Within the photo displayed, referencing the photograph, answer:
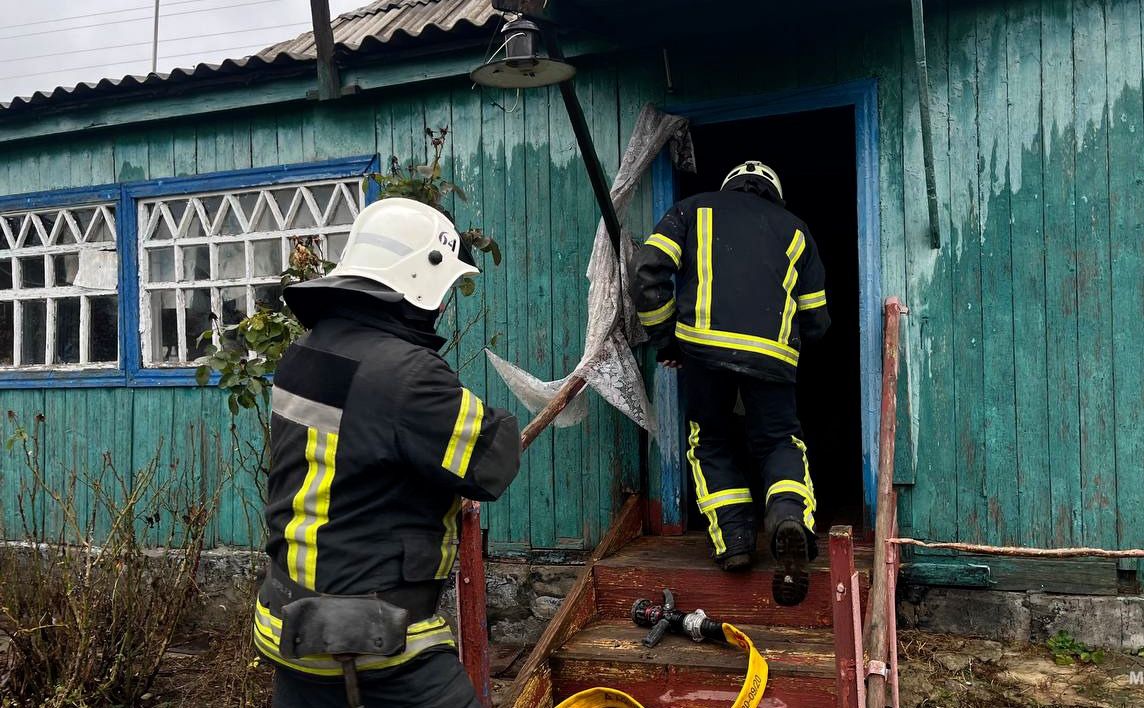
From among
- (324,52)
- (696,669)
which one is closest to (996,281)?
(696,669)

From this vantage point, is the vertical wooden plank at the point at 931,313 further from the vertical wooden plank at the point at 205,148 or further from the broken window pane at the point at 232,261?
the vertical wooden plank at the point at 205,148

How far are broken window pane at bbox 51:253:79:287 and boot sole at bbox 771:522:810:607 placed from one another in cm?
549

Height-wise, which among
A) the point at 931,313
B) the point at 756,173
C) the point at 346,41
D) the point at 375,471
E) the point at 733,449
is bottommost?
the point at 733,449

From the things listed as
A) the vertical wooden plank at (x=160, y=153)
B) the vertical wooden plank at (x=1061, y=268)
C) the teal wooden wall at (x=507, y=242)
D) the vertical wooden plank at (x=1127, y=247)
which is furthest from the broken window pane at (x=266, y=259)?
the vertical wooden plank at (x=1127, y=247)

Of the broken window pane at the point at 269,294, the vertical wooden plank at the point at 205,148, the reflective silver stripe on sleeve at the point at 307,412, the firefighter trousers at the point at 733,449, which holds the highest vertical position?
the vertical wooden plank at the point at 205,148

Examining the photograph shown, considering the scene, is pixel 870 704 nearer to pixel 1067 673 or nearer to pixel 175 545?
pixel 1067 673

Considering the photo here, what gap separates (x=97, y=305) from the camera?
6.89 meters

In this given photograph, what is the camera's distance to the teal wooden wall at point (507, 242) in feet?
18.2

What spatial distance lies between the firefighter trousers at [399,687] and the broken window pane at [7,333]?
5.65 metres

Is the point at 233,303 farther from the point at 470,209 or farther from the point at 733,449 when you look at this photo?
the point at 733,449

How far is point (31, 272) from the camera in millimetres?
7199

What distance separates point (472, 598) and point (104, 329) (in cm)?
444

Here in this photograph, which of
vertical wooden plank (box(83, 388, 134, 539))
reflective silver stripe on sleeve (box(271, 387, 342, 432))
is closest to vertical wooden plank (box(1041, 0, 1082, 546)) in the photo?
reflective silver stripe on sleeve (box(271, 387, 342, 432))

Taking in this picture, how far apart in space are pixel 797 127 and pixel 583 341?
2753mm
